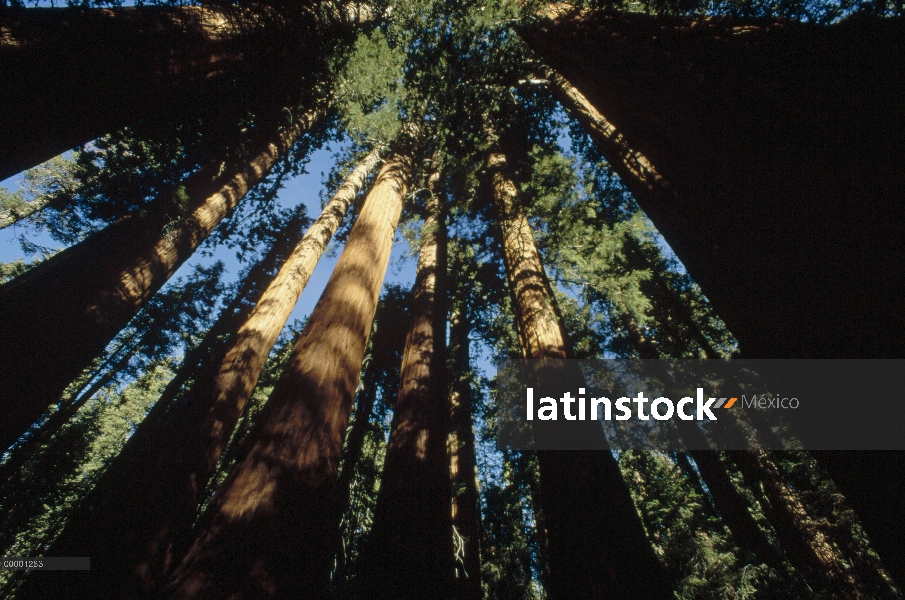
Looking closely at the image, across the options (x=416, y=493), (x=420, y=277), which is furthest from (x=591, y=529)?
(x=420, y=277)

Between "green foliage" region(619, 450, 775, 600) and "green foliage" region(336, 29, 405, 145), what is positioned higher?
"green foliage" region(336, 29, 405, 145)

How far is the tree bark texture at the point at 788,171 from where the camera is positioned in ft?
3.23

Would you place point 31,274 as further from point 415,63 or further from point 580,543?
point 415,63

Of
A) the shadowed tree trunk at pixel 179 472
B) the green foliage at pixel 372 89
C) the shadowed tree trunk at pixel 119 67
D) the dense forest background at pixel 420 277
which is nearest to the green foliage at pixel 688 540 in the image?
the dense forest background at pixel 420 277

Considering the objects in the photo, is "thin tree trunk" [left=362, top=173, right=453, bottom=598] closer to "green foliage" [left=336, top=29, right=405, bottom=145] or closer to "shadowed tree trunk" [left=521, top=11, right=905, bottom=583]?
"shadowed tree trunk" [left=521, top=11, right=905, bottom=583]

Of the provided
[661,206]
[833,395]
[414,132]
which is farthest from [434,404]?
[414,132]

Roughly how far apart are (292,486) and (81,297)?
11.8ft

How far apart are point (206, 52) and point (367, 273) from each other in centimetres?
374

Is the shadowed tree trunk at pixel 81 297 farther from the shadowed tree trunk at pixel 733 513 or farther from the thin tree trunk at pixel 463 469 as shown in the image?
the shadowed tree trunk at pixel 733 513

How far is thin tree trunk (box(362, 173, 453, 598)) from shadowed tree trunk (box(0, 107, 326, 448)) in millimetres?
3281

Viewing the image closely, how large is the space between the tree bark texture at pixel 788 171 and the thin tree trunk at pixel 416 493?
10.3 ft

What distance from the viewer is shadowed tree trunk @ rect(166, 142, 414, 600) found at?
153 cm

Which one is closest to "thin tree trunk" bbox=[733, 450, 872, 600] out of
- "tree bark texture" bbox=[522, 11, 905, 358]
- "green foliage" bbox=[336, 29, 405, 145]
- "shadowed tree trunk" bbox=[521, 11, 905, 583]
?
"shadowed tree trunk" bbox=[521, 11, 905, 583]

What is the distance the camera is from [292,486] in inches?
73.9
